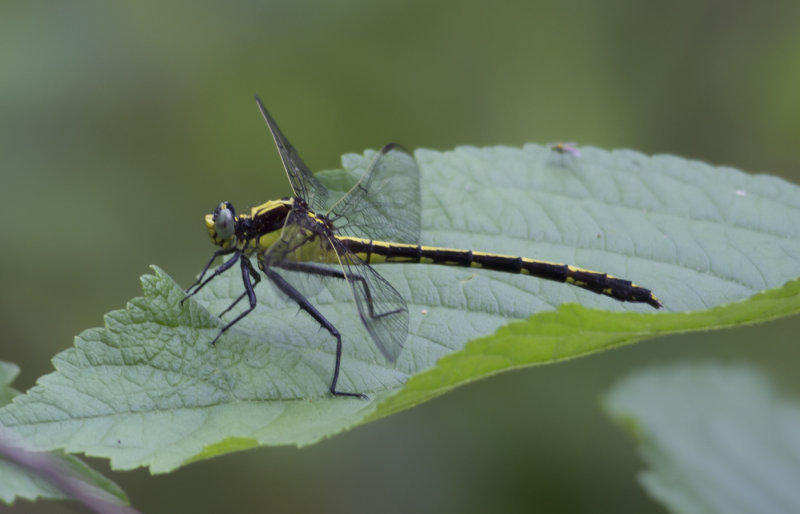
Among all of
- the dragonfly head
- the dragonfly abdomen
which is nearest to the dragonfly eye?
the dragonfly head

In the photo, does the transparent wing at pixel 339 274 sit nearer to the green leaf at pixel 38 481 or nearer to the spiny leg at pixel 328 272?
the spiny leg at pixel 328 272

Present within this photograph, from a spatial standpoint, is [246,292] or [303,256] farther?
[303,256]

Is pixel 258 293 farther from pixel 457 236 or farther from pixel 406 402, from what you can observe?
pixel 406 402

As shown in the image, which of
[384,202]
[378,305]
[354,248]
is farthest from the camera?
[384,202]

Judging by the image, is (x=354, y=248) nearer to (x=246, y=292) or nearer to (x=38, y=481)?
(x=246, y=292)

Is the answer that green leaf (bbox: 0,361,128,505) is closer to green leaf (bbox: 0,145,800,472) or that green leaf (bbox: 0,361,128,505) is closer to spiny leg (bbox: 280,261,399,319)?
green leaf (bbox: 0,145,800,472)

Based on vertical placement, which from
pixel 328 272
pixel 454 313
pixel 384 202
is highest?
pixel 384 202

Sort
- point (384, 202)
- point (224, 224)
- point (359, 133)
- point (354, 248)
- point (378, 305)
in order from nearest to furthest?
point (378, 305)
point (224, 224)
point (354, 248)
point (384, 202)
point (359, 133)

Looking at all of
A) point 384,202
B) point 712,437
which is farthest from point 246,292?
point 712,437
